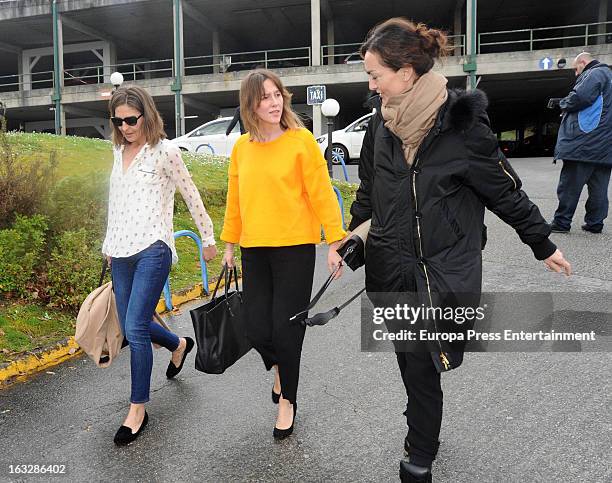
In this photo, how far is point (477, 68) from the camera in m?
25.5

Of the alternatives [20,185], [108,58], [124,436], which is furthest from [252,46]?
[124,436]

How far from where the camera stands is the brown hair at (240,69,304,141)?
123 inches

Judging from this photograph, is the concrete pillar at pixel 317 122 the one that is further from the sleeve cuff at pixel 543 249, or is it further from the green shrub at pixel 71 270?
the sleeve cuff at pixel 543 249

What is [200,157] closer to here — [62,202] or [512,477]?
[62,202]

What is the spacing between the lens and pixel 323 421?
3375 millimetres

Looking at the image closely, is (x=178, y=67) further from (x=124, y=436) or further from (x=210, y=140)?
(x=124, y=436)

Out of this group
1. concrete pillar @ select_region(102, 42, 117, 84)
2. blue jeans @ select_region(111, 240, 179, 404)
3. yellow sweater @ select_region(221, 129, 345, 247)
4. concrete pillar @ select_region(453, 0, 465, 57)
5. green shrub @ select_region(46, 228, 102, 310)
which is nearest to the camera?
yellow sweater @ select_region(221, 129, 345, 247)

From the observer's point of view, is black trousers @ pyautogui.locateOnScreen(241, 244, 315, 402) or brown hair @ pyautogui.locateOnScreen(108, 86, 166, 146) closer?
black trousers @ pyautogui.locateOnScreen(241, 244, 315, 402)

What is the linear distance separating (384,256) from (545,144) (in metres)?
27.6

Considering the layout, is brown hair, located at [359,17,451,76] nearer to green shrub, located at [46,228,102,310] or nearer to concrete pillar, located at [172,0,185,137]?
green shrub, located at [46,228,102,310]

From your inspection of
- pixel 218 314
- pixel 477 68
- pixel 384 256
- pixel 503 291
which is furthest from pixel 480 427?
pixel 477 68

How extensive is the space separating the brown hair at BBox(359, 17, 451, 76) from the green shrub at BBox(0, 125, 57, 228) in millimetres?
4357

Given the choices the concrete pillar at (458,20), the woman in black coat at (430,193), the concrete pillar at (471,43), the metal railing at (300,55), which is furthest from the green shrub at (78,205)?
the concrete pillar at (458,20)

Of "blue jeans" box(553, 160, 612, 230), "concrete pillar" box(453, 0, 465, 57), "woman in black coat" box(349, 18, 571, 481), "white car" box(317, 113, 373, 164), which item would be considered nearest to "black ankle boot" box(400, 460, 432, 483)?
"woman in black coat" box(349, 18, 571, 481)
